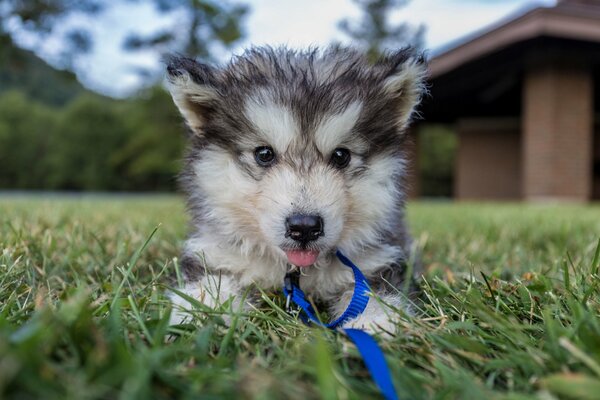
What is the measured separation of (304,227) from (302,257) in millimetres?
210

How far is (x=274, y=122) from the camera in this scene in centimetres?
262

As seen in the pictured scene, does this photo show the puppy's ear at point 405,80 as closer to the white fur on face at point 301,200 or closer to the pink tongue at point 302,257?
the white fur on face at point 301,200

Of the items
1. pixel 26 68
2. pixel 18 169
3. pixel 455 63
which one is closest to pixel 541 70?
pixel 455 63

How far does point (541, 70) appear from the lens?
14.6 meters

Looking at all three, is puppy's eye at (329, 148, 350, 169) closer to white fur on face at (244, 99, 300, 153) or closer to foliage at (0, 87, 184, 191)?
white fur on face at (244, 99, 300, 153)

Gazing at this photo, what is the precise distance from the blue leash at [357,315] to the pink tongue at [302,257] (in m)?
0.15

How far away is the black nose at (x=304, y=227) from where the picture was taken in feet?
7.87

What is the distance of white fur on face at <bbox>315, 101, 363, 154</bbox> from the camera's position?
261 cm

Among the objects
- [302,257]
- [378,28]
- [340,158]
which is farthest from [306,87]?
[378,28]

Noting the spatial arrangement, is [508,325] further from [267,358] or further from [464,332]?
[267,358]

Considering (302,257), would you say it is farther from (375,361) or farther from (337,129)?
(375,361)

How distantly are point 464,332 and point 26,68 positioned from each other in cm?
2291

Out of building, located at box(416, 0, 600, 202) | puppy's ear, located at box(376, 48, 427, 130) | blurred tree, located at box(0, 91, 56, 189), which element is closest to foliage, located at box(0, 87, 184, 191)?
blurred tree, located at box(0, 91, 56, 189)

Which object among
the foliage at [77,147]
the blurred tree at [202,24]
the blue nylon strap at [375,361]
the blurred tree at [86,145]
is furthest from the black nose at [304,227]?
the blurred tree at [86,145]
